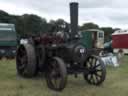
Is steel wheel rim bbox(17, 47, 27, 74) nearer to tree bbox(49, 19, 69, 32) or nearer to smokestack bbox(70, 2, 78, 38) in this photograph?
tree bbox(49, 19, 69, 32)

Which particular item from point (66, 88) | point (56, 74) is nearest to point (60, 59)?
point (56, 74)

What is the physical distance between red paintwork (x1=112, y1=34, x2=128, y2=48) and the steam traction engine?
17759 mm

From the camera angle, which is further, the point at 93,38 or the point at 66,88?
the point at 93,38

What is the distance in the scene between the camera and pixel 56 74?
26.1 feet

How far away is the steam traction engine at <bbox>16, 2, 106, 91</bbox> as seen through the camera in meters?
8.04

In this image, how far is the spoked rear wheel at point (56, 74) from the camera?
7.53m

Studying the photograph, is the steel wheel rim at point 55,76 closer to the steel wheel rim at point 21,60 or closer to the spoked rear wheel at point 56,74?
the spoked rear wheel at point 56,74

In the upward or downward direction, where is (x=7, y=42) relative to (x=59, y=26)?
downward

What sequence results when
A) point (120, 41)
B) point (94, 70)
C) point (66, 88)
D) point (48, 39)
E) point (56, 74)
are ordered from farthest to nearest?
point (120, 41) < point (48, 39) < point (94, 70) < point (66, 88) < point (56, 74)

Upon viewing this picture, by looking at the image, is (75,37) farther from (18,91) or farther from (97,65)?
(18,91)

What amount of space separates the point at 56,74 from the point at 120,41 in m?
20.2

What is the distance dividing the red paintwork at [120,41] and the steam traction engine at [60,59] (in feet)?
58.3

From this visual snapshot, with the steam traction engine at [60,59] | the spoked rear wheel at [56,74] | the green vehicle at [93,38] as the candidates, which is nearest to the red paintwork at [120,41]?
the green vehicle at [93,38]

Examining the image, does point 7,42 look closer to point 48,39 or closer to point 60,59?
point 48,39
